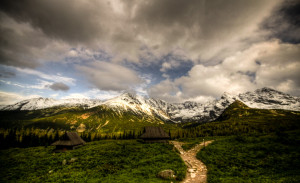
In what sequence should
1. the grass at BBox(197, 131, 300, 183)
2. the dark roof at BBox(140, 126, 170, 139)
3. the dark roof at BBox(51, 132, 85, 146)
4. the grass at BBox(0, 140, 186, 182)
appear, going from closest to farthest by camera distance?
1. the grass at BBox(197, 131, 300, 183)
2. the grass at BBox(0, 140, 186, 182)
3. the dark roof at BBox(51, 132, 85, 146)
4. the dark roof at BBox(140, 126, 170, 139)

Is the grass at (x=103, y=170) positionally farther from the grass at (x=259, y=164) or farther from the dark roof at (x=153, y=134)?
the dark roof at (x=153, y=134)

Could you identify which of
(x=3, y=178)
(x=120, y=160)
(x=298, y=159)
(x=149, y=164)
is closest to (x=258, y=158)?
(x=298, y=159)

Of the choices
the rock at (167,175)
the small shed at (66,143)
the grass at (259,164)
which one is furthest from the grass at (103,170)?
the small shed at (66,143)

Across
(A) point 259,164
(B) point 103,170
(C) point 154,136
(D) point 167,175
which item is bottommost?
(B) point 103,170

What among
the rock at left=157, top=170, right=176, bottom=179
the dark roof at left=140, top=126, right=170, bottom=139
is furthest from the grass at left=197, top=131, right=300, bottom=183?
the dark roof at left=140, top=126, right=170, bottom=139

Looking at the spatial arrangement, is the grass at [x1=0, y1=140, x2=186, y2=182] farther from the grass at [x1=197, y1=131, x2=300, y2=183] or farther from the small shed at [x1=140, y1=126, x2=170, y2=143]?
the small shed at [x1=140, y1=126, x2=170, y2=143]

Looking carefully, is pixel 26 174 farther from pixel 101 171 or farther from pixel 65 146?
pixel 65 146

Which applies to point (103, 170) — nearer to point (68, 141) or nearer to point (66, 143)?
point (66, 143)

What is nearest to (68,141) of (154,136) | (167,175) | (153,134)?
(153,134)

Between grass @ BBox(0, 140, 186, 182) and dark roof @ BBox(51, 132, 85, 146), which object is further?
dark roof @ BBox(51, 132, 85, 146)

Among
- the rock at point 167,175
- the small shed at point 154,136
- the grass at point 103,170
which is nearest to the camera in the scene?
the rock at point 167,175

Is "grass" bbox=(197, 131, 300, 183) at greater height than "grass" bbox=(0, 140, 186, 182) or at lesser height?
greater

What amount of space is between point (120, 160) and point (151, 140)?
22271 millimetres

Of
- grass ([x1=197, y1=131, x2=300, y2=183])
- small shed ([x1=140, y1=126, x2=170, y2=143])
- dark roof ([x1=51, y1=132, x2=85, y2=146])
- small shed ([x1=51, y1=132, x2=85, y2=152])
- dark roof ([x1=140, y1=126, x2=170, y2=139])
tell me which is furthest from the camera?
dark roof ([x1=140, y1=126, x2=170, y2=139])
